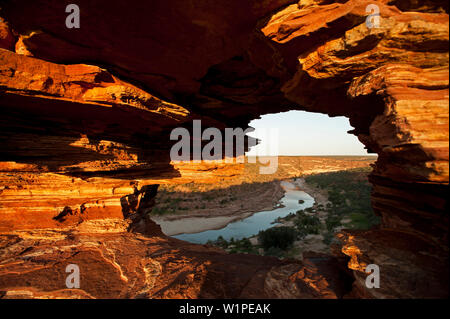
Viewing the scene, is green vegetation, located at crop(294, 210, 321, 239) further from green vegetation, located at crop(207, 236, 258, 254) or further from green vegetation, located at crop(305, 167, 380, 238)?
green vegetation, located at crop(207, 236, 258, 254)

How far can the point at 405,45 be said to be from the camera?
3645 millimetres

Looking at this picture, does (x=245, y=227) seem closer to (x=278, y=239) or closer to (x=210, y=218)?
(x=210, y=218)

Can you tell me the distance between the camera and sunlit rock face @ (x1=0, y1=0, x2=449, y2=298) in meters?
3.53

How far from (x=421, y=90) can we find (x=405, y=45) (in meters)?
0.98

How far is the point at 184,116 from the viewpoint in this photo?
709 centimetres

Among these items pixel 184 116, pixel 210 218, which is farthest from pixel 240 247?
pixel 184 116

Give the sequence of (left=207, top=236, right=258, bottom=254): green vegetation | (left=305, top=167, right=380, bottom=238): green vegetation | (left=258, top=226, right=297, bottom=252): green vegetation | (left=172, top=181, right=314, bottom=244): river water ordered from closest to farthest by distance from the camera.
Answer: (left=258, top=226, right=297, bottom=252): green vegetation
(left=207, top=236, right=258, bottom=254): green vegetation
(left=305, top=167, right=380, bottom=238): green vegetation
(left=172, top=181, right=314, bottom=244): river water

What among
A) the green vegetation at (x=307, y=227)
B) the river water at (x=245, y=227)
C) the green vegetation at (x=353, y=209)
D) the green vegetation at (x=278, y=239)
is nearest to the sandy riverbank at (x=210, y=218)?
the river water at (x=245, y=227)

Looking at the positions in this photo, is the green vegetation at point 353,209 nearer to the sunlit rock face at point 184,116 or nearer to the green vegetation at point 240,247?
the green vegetation at point 240,247

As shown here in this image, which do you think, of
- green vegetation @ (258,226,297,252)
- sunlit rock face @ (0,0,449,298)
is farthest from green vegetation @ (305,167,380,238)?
sunlit rock face @ (0,0,449,298)

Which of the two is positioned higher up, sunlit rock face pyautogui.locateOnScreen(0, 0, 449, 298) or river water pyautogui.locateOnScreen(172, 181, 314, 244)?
sunlit rock face pyautogui.locateOnScreen(0, 0, 449, 298)

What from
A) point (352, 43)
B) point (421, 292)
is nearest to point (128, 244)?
point (421, 292)

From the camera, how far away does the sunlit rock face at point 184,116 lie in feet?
11.6

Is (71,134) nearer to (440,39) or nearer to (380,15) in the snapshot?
(380,15)
